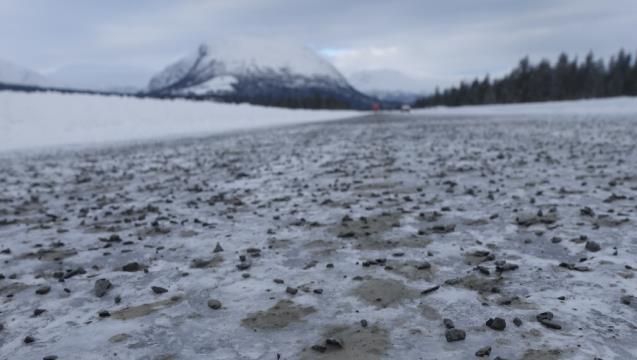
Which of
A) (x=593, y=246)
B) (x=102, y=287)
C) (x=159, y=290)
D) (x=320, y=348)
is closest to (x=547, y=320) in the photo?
(x=320, y=348)

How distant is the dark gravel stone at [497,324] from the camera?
15.2 feet

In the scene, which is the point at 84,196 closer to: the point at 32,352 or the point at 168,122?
the point at 32,352

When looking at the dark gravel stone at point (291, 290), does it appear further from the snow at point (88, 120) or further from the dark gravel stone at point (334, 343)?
the snow at point (88, 120)

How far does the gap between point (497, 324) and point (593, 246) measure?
2912 mm

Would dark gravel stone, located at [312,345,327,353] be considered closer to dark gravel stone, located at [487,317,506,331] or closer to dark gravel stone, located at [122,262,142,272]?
dark gravel stone, located at [487,317,506,331]

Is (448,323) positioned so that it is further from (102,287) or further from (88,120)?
(88,120)

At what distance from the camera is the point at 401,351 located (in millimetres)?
4359

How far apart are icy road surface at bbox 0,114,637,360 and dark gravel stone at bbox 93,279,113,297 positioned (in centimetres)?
2

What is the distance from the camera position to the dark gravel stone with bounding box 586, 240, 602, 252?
666cm

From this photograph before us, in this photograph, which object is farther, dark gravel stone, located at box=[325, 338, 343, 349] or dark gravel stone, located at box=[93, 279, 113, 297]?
dark gravel stone, located at box=[93, 279, 113, 297]

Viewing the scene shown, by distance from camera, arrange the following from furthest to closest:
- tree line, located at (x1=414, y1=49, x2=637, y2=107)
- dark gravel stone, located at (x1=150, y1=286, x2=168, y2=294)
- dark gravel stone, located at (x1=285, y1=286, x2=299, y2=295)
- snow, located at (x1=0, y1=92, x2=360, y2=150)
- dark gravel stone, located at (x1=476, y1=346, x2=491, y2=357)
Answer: tree line, located at (x1=414, y1=49, x2=637, y2=107) < snow, located at (x1=0, y1=92, x2=360, y2=150) < dark gravel stone, located at (x1=150, y1=286, x2=168, y2=294) < dark gravel stone, located at (x1=285, y1=286, x2=299, y2=295) < dark gravel stone, located at (x1=476, y1=346, x2=491, y2=357)

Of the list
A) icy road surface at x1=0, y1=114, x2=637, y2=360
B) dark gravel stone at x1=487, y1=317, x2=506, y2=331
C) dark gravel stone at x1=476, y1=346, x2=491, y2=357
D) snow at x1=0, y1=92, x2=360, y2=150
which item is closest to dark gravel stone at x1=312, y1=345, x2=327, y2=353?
icy road surface at x1=0, y1=114, x2=637, y2=360

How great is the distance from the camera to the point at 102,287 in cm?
599

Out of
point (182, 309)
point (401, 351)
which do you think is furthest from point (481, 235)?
point (182, 309)
